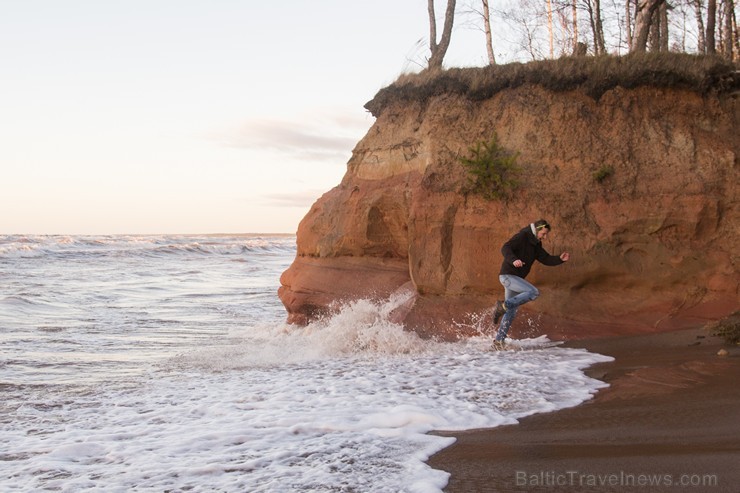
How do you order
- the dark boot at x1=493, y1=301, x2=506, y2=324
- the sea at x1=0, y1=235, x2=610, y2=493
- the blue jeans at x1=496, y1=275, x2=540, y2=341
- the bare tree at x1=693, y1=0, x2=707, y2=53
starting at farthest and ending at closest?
1. the bare tree at x1=693, y1=0, x2=707, y2=53
2. the dark boot at x1=493, y1=301, x2=506, y2=324
3. the blue jeans at x1=496, y1=275, x2=540, y2=341
4. the sea at x1=0, y1=235, x2=610, y2=493

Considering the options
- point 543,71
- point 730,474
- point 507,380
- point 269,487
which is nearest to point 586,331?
point 507,380

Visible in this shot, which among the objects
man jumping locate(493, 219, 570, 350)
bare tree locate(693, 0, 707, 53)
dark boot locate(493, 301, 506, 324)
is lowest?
dark boot locate(493, 301, 506, 324)

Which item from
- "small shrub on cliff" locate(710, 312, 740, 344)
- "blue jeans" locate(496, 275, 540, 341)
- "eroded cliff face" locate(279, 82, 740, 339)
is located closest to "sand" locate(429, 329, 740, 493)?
"small shrub on cliff" locate(710, 312, 740, 344)

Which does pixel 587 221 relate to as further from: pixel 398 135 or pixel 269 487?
pixel 269 487

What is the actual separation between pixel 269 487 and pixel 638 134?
8.47m

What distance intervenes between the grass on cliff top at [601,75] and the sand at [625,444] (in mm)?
5173

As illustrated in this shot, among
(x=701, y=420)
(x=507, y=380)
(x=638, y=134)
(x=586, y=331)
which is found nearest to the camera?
(x=701, y=420)

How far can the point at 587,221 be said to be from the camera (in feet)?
34.1

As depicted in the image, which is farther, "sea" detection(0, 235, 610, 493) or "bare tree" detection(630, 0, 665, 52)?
"bare tree" detection(630, 0, 665, 52)

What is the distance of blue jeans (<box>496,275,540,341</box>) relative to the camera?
9.38 meters

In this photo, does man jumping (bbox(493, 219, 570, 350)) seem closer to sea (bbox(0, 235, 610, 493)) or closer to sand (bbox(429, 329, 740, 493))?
sea (bbox(0, 235, 610, 493))

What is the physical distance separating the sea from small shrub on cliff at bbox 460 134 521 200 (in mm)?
2071

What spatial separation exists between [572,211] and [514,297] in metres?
1.92

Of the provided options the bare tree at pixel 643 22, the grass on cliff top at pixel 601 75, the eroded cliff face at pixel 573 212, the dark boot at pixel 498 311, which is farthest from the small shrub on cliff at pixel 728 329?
the bare tree at pixel 643 22
